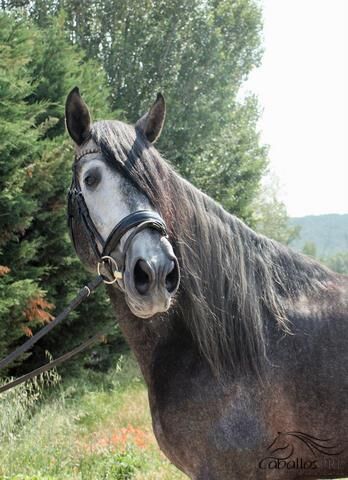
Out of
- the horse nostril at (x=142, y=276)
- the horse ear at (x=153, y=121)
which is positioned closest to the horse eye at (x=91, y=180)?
the horse ear at (x=153, y=121)

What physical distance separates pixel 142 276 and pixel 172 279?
12 cm

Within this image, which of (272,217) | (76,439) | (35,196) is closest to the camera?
(76,439)

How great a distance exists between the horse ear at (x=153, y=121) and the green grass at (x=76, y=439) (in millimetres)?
2600

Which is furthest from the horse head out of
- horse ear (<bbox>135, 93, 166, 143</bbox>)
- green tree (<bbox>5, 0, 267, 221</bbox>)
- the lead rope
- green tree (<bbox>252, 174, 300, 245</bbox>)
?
green tree (<bbox>252, 174, 300, 245</bbox>)

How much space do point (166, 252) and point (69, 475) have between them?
3.45 m

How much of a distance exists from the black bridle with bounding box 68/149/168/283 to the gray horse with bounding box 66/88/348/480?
2 cm

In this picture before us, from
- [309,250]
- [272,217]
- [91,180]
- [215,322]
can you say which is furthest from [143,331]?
[309,250]

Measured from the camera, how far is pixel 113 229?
92.4 inches

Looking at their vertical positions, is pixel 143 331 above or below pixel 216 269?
below

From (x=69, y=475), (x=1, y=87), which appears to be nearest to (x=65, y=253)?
(x=1, y=87)

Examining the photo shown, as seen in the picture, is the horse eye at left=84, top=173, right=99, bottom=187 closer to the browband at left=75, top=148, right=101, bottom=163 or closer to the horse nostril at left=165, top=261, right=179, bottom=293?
the browband at left=75, top=148, right=101, bottom=163

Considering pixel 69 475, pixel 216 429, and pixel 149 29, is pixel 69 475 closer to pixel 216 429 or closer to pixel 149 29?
pixel 216 429

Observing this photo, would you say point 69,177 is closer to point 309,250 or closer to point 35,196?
point 35,196

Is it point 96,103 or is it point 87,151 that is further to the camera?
point 96,103
